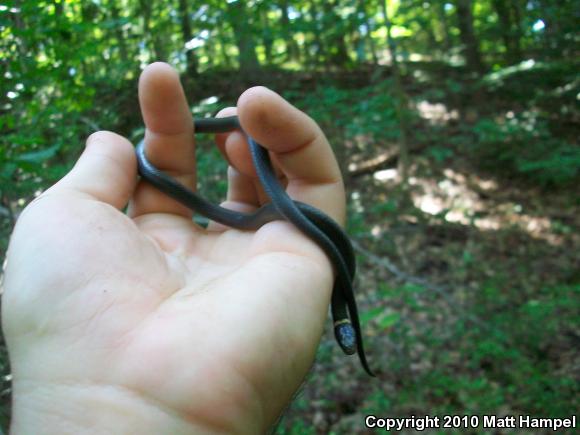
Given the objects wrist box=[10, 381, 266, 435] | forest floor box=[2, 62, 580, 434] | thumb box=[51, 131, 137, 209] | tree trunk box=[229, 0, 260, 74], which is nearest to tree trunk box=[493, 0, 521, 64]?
forest floor box=[2, 62, 580, 434]

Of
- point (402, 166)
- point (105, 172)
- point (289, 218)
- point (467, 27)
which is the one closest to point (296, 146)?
point (289, 218)

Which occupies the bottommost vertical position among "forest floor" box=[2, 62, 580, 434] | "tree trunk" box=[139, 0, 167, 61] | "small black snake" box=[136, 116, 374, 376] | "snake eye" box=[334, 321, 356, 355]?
"forest floor" box=[2, 62, 580, 434]

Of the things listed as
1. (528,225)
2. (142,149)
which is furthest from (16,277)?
(528,225)

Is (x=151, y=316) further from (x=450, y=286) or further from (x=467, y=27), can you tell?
(x=467, y=27)

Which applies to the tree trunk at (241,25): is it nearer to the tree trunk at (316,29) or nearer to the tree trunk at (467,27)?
the tree trunk at (316,29)

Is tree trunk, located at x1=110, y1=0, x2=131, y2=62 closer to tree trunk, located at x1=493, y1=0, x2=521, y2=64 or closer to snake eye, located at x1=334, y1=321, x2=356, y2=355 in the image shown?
snake eye, located at x1=334, y1=321, x2=356, y2=355

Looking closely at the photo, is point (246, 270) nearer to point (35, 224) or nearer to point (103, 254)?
point (103, 254)
